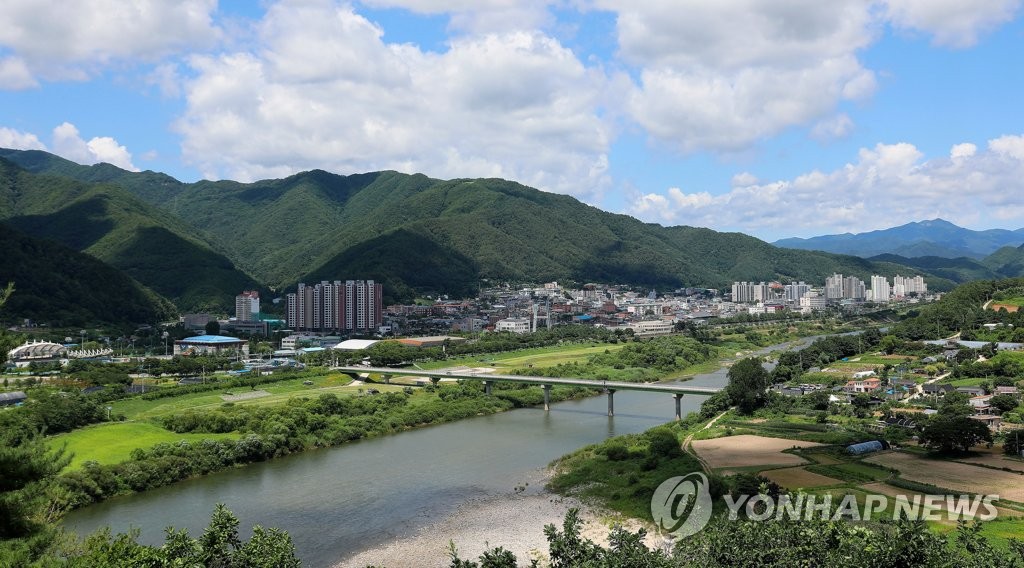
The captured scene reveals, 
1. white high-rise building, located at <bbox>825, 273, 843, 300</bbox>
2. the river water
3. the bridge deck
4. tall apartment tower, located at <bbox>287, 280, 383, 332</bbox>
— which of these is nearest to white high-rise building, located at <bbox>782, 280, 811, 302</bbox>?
white high-rise building, located at <bbox>825, 273, 843, 300</bbox>

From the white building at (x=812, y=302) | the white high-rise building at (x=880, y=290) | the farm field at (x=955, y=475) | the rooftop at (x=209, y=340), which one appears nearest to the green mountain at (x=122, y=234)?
the rooftop at (x=209, y=340)

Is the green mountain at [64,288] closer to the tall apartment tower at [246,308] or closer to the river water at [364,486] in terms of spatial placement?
the tall apartment tower at [246,308]

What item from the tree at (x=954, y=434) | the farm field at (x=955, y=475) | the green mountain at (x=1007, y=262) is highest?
the green mountain at (x=1007, y=262)

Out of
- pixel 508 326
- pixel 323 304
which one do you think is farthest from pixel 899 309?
pixel 323 304

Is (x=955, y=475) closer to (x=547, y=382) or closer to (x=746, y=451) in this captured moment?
(x=746, y=451)

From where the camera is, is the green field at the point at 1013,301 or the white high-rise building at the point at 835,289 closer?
the green field at the point at 1013,301

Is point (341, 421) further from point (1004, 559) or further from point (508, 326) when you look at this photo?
point (508, 326)
